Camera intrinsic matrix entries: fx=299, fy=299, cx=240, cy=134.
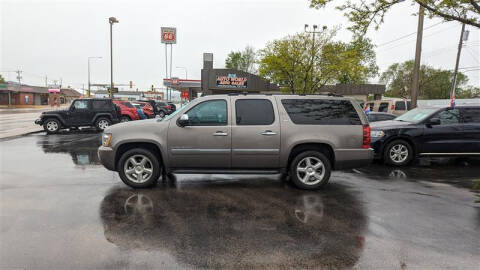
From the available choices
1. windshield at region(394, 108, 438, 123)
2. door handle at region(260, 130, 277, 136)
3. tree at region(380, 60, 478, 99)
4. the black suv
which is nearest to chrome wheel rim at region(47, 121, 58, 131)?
the black suv

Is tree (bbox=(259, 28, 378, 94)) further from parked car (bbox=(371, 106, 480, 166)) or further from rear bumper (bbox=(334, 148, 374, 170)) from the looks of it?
rear bumper (bbox=(334, 148, 374, 170))

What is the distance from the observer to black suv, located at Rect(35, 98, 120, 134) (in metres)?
15.7

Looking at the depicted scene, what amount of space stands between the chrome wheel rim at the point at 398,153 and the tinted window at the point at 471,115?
183 cm

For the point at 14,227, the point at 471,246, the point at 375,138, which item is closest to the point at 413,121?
the point at 375,138

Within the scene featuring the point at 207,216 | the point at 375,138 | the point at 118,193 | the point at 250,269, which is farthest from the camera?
the point at 375,138

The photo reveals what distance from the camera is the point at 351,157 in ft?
18.9

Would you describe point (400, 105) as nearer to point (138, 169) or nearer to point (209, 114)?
point (209, 114)

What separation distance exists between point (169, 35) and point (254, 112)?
52051 millimetres

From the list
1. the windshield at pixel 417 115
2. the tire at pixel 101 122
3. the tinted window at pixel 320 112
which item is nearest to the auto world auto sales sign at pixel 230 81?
the tire at pixel 101 122

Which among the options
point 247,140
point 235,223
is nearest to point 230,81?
point 247,140

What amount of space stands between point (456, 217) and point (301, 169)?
2528 mm

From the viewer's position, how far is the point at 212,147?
18.7 ft

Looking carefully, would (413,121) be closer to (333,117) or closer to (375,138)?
(375,138)

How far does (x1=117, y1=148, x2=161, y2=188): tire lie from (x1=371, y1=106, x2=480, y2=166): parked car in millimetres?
6069
